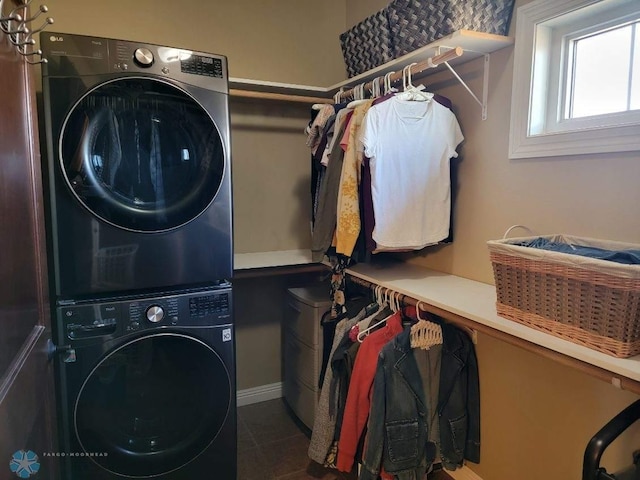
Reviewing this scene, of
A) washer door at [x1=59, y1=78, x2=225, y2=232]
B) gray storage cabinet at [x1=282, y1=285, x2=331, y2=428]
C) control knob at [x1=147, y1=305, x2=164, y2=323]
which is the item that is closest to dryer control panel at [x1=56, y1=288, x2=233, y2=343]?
control knob at [x1=147, y1=305, x2=164, y2=323]

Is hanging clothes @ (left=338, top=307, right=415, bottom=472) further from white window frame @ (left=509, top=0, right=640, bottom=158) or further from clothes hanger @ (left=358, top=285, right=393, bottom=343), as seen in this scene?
white window frame @ (left=509, top=0, right=640, bottom=158)

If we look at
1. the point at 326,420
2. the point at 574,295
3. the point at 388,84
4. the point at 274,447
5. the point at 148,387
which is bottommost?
the point at 274,447

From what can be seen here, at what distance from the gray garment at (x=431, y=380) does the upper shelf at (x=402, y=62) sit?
113 centimetres

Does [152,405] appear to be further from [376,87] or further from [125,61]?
[376,87]

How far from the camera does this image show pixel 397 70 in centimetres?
191

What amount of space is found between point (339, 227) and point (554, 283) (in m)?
0.88

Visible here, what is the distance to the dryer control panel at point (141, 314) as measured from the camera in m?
1.49

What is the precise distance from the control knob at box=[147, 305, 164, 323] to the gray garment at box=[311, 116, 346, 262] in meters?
0.71

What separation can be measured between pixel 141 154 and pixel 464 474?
6.13 feet

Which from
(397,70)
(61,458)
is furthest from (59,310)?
(397,70)

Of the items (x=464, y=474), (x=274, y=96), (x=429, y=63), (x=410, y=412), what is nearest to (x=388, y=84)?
(x=429, y=63)

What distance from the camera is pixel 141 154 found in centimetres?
158

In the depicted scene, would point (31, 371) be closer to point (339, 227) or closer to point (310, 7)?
point (339, 227)

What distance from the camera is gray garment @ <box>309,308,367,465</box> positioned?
192 centimetres
